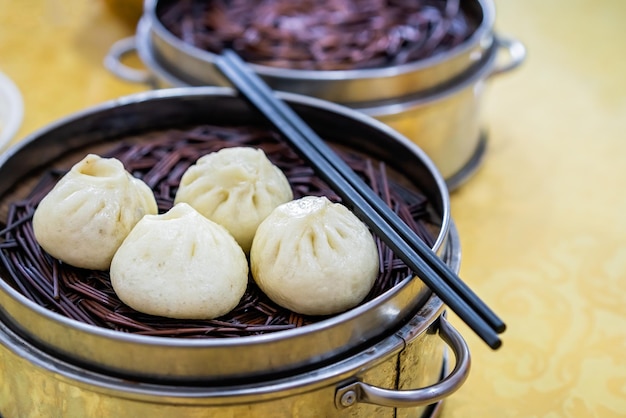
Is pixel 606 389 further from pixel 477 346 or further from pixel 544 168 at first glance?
pixel 544 168

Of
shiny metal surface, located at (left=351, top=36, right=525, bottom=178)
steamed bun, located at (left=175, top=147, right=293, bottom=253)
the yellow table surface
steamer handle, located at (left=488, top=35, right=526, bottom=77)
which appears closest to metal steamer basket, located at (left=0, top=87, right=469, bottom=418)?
steamed bun, located at (left=175, top=147, right=293, bottom=253)

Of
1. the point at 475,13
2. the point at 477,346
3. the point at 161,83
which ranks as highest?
the point at 161,83

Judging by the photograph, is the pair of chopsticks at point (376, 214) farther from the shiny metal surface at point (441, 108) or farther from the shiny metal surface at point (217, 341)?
the shiny metal surface at point (441, 108)

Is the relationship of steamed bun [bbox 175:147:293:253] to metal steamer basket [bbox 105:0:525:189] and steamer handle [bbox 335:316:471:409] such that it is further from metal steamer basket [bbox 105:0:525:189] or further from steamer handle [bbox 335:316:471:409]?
metal steamer basket [bbox 105:0:525:189]

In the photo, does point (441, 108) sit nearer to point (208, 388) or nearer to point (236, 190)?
point (236, 190)

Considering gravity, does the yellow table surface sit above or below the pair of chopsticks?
below

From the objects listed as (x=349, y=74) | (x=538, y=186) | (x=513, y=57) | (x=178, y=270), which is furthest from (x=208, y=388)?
(x=513, y=57)

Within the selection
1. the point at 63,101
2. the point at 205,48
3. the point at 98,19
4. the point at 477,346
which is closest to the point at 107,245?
the point at 477,346
